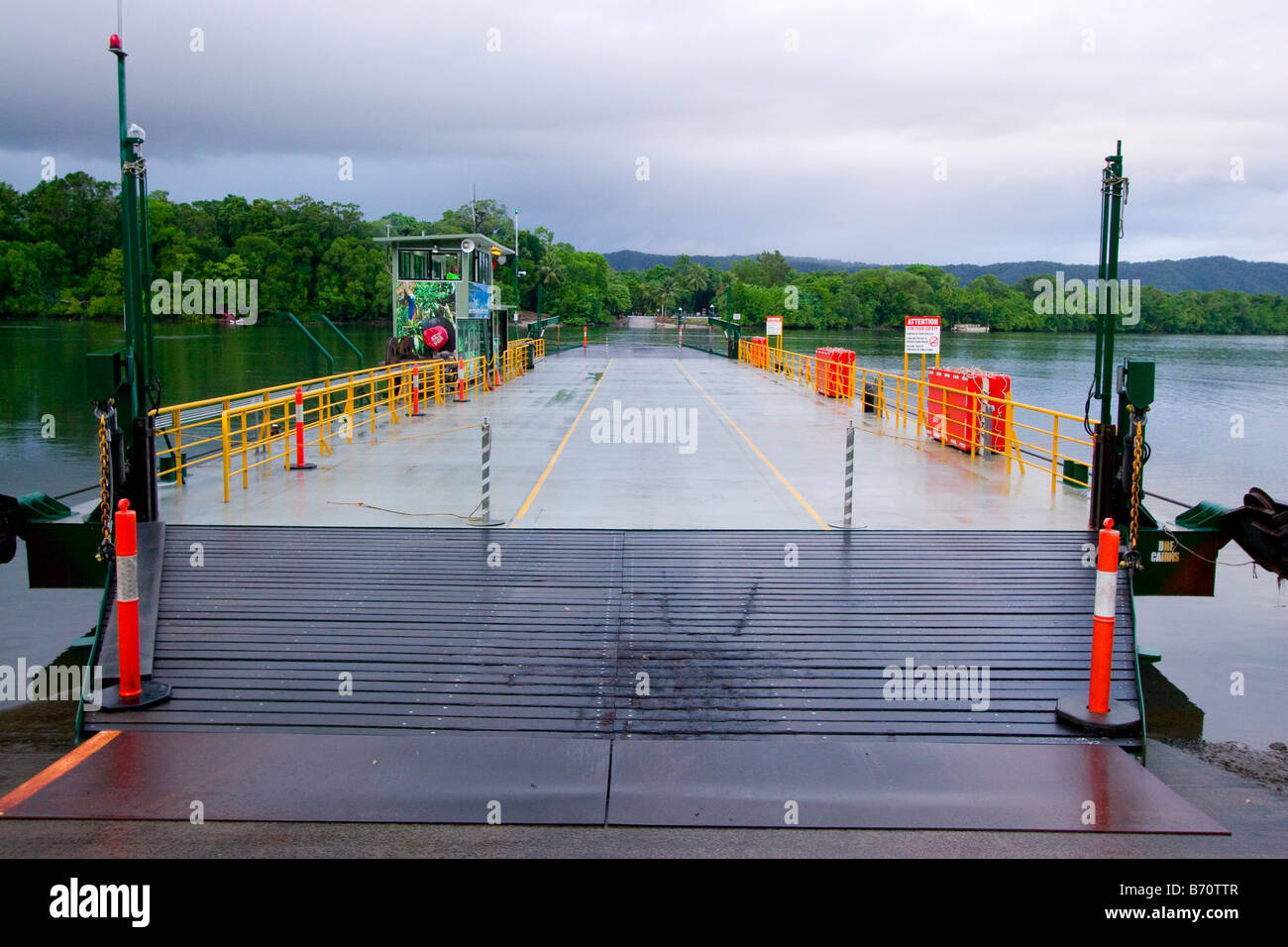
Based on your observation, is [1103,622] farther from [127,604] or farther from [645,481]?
[645,481]

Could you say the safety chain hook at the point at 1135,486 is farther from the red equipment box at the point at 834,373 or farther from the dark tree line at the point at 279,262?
the dark tree line at the point at 279,262

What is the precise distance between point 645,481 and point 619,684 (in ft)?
23.8

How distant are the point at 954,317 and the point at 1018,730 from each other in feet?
484

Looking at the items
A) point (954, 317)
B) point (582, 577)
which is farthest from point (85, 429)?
point (954, 317)

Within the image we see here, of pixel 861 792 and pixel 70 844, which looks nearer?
pixel 70 844

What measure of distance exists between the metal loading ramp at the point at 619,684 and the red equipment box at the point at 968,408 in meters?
6.91

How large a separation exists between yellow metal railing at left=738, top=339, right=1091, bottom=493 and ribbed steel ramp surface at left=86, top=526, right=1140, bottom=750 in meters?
2.74

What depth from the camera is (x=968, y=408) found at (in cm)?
1809

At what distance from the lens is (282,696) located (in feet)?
25.9

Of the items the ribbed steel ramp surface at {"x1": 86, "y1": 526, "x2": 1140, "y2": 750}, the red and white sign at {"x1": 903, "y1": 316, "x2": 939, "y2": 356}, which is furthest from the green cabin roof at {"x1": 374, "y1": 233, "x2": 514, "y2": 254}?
the ribbed steel ramp surface at {"x1": 86, "y1": 526, "x2": 1140, "y2": 750}

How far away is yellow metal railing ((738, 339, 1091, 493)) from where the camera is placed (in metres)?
15.7

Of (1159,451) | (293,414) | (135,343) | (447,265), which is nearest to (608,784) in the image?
(135,343)
